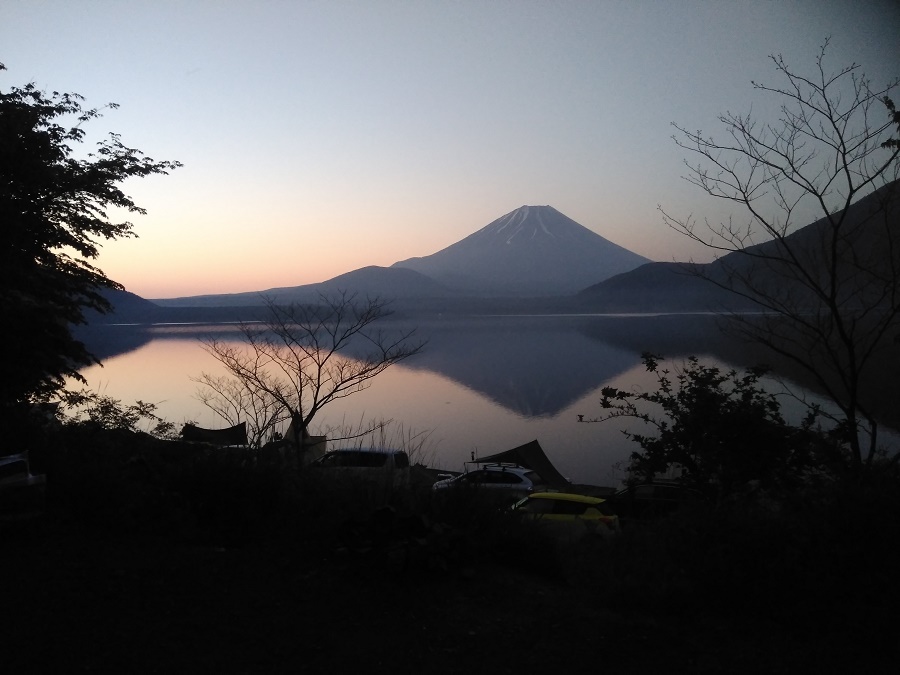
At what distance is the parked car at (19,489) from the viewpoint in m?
5.16

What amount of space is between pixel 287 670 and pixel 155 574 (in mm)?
1541

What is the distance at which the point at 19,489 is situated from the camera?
17.2ft

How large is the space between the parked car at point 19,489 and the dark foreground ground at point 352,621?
16 cm

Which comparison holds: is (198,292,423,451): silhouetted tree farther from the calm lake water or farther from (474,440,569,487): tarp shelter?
(474,440,569,487): tarp shelter

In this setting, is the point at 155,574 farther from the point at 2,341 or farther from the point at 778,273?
the point at 778,273

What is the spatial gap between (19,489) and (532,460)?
54.4 feet

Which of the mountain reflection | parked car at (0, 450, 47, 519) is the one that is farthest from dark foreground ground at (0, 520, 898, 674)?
the mountain reflection

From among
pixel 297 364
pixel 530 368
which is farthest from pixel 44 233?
pixel 530 368

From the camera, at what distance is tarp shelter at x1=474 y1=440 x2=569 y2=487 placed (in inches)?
786

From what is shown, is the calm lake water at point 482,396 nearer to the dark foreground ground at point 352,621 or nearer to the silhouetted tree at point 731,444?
the silhouetted tree at point 731,444

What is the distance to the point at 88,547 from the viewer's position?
16.3ft

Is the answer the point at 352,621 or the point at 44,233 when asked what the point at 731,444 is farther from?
the point at 44,233

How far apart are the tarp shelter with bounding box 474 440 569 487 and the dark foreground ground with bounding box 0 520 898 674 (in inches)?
593

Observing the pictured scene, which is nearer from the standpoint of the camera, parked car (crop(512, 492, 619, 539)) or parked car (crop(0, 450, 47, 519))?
parked car (crop(0, 450, 47, 519))
